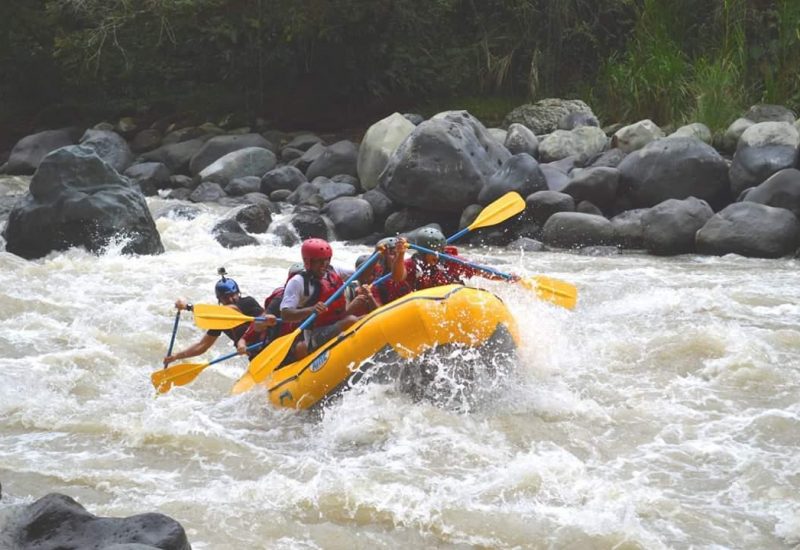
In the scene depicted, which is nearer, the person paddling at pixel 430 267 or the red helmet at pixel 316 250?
the red helmet at pixel 316 250

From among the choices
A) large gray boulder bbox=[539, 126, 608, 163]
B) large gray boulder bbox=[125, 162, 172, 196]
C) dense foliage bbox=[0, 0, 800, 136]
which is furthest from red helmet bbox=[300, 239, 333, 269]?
dense foliage bbox=[0, 0, 800, 136]

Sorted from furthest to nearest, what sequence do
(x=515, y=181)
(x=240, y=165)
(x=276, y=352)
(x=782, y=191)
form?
(x=240, y=165) < (x=515, y=181) < (x=782, y=191) < (x=276, y=352)

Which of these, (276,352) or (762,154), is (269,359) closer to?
(276,352)

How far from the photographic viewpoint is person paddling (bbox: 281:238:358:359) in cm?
613

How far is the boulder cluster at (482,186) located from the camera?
417 inches

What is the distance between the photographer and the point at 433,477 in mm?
5043

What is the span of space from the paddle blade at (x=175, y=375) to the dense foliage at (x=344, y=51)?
10073mm

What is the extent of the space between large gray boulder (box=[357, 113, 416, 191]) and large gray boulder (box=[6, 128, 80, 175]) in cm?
534

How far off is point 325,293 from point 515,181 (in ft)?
19.6

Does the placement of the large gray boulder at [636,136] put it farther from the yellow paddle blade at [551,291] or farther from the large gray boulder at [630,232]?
the yellow paddle blade at [551,291]

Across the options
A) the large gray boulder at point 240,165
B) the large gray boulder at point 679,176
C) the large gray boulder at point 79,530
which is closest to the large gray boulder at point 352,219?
the large gray boulder at point 240,165

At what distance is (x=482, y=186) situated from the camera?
12.1 meters

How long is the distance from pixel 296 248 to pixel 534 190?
→ 2.67 m

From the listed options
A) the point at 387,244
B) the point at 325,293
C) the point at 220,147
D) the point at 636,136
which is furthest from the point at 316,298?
the point at 220,147
